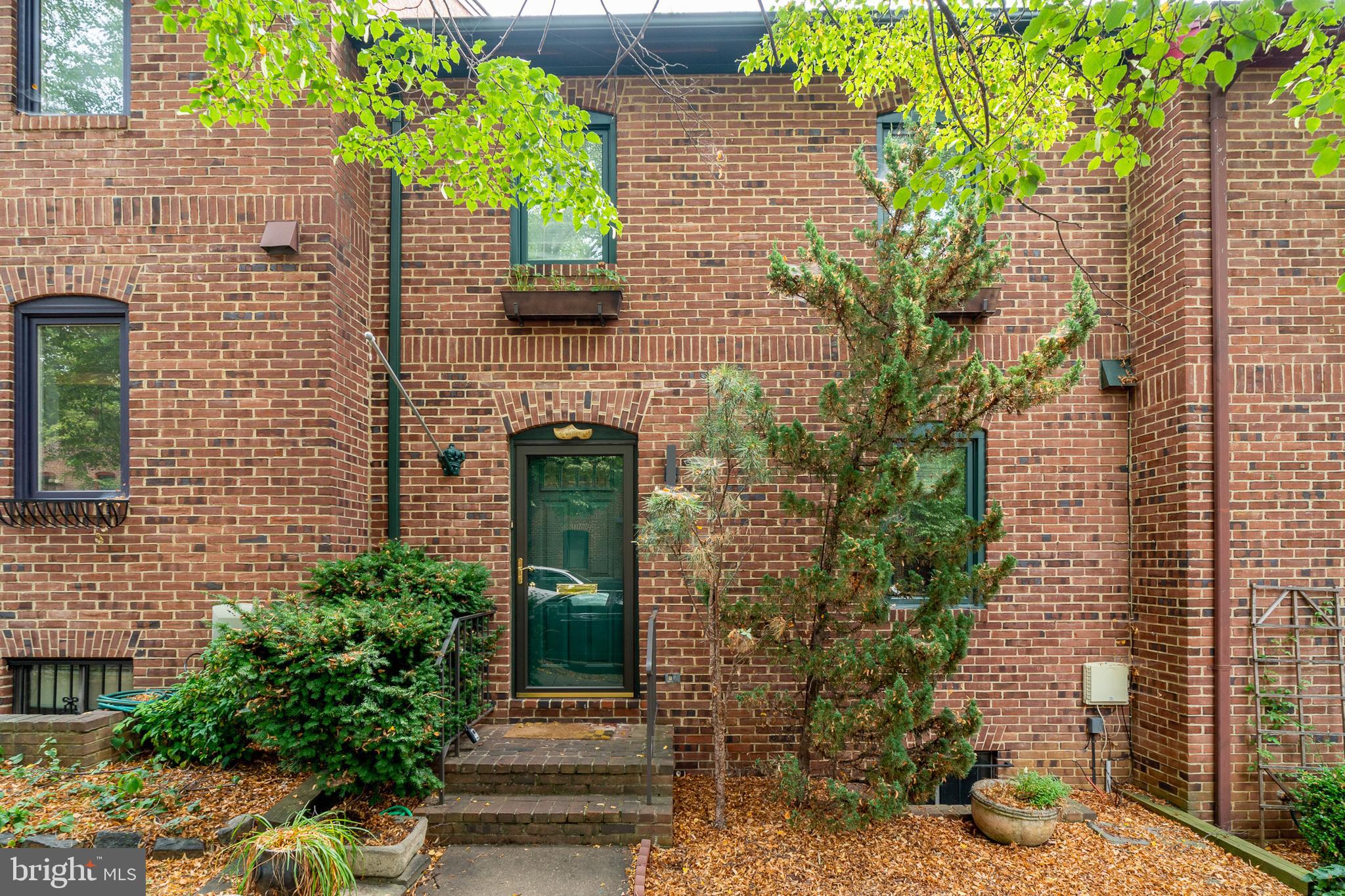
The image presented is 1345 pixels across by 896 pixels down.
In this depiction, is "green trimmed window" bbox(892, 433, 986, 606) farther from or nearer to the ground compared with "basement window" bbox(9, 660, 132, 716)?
farther from the ground

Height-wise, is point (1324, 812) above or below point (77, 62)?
below

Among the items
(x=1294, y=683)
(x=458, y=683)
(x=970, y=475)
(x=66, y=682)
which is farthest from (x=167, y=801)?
(x=1294, y=683)

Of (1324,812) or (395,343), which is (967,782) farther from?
(395,343)

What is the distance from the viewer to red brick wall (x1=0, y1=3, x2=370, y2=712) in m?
5.54

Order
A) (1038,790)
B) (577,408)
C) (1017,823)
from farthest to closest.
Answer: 1. (577,408)
2. (1038,790)
3. (1017,823)

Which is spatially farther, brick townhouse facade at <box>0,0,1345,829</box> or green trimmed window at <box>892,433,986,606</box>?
green trimmed window at <box>892,433,986,606</box>

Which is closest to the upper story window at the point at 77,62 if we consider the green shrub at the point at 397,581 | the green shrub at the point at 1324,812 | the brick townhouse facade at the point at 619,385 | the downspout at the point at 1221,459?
the brick townhouse facade at the point at 619,385

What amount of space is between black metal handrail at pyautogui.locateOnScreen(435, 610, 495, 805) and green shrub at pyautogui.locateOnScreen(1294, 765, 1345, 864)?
5.71 meters

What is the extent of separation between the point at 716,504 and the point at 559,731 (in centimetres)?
230

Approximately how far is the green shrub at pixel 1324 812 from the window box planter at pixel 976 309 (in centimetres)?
393

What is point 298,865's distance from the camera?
3695 mm

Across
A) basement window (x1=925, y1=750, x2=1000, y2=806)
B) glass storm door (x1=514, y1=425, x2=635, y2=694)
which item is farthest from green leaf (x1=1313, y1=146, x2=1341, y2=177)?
basement window (x1=925, y1=750, x2=1000, y2=806)

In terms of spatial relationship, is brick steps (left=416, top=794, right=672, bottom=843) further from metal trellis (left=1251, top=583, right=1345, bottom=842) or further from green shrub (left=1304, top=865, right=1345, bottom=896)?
metal trellis (left=1251, top=583, right=1345, bottom=842)

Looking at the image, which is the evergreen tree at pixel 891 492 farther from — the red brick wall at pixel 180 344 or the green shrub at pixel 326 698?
the red brick wall at pixel 180 344
